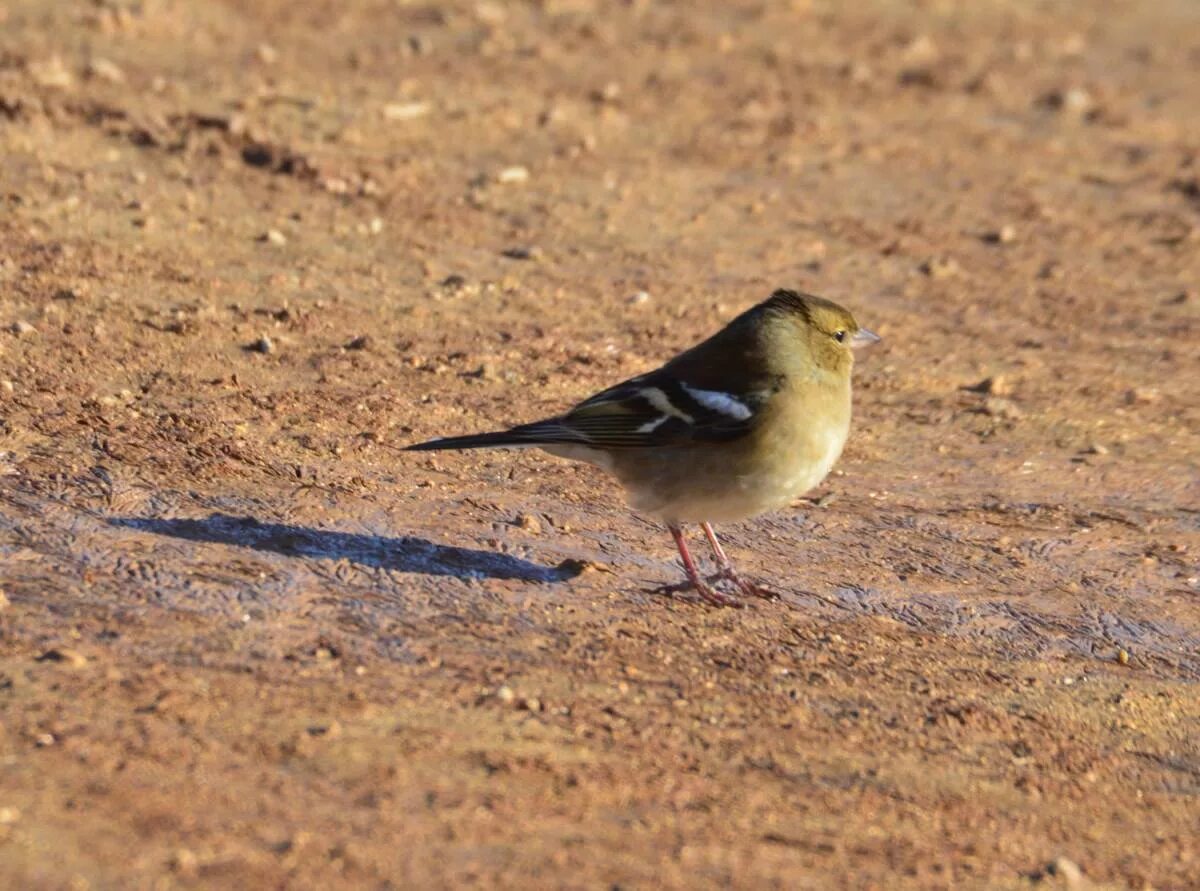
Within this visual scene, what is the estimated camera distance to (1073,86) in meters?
15.5

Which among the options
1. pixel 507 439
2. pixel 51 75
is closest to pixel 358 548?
pixel 507 439

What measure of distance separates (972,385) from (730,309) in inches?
59.7

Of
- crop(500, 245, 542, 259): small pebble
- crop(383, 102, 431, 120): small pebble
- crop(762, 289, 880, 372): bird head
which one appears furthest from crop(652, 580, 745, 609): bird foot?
crop(383, 102, 431, 120): small pebble

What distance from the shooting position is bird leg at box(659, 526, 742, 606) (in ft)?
22.4

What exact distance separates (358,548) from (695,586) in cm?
134

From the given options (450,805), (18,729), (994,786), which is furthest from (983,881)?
(18,729)

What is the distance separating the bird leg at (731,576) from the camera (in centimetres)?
706

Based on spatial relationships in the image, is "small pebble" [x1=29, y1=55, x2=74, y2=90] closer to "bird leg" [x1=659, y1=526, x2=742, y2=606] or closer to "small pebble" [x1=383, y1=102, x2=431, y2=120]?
"small pebble" [x1=383, y1=102, x2=431, y2=120]

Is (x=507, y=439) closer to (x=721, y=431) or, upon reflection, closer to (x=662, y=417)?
(x=662, y=417)

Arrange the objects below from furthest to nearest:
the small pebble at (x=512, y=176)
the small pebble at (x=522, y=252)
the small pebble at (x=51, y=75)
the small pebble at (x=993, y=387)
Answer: the small pebble at (x=51, y=75) < the small pebble at (x=512, y=176) < the small pebble at (x=522, y=252) < the small pebble at (x=993, y=387)

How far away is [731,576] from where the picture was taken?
23.2 feet

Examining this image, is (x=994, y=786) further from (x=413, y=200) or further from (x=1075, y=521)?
(x=413, y=200)

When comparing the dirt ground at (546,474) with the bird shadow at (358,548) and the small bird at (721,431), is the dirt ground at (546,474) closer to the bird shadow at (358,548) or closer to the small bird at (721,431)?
the bird shadow at (358,548)

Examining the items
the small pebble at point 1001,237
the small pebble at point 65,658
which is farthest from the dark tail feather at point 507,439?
the small pebble at point 1001,237
